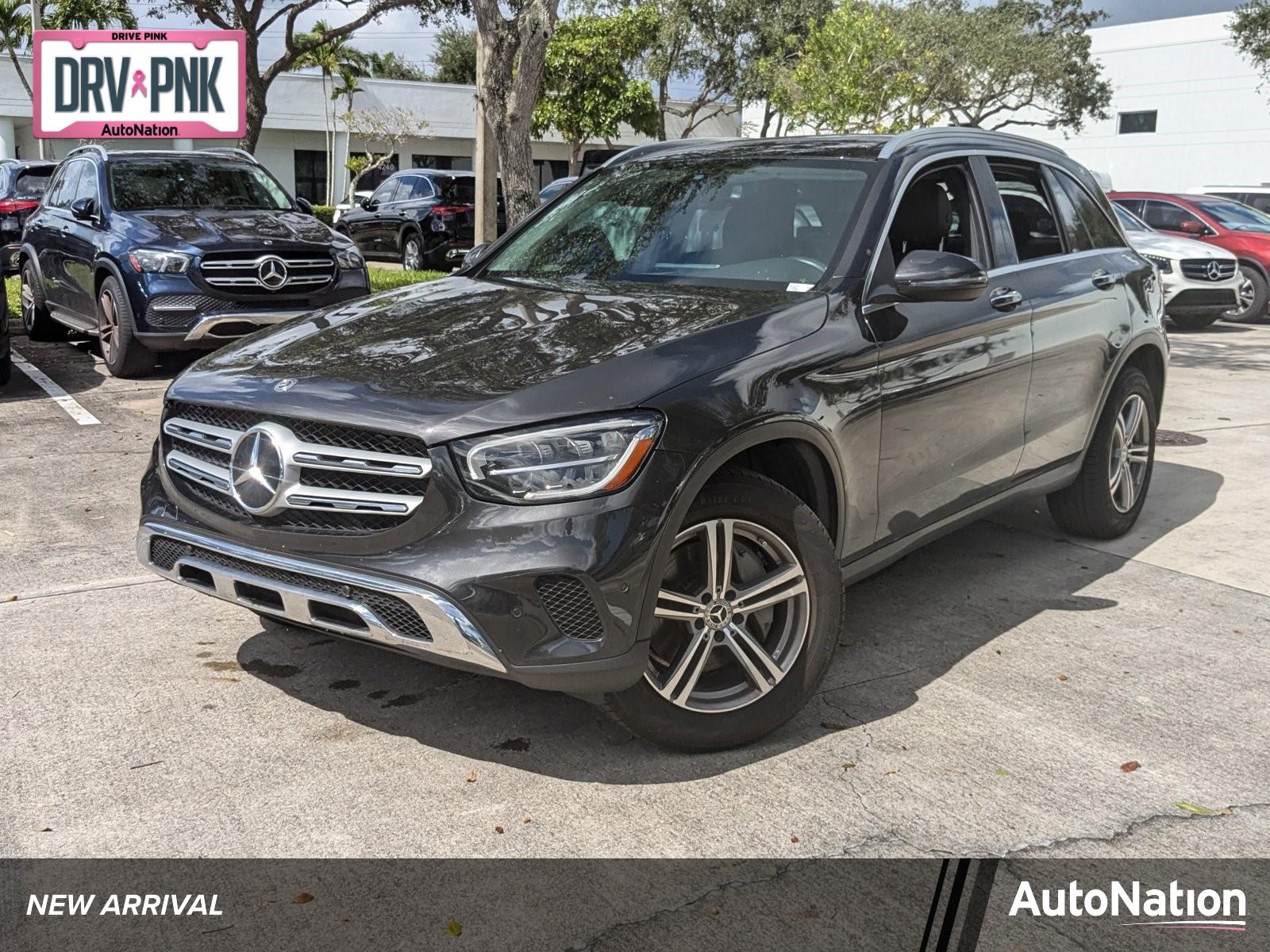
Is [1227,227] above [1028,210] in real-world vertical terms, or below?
above

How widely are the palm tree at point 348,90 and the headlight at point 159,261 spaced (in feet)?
108

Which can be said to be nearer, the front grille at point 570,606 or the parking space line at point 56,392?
the front grille at point 570,606

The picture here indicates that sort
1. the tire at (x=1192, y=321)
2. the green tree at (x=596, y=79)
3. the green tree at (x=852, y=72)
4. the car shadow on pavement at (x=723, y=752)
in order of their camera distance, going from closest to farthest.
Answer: the car shadow on pavement at (x=723, y=752), the tire at (x=1192, y=321), the green tree at (x=852, y=72), the green tree at (x=596, y=79)

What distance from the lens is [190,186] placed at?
445 inches

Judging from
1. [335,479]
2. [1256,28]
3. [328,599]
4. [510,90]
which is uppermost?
[1256,28]

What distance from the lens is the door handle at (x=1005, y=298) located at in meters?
4.91

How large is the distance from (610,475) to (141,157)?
376 inches

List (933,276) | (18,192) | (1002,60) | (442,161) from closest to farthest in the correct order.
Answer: (933,276) → (18,192) → (1002,60) → (442,161)

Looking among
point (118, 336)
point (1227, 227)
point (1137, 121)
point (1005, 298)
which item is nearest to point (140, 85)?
point (118, 336)

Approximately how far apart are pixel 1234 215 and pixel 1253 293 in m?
1.39

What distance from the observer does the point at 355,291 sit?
10758mm

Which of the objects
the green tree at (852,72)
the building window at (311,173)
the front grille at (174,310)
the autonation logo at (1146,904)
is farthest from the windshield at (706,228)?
the building window at (311,173)

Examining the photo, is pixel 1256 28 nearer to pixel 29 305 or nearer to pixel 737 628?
pixel 29 305

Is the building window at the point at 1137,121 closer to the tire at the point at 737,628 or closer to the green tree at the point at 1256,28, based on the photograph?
the green tree at the point at 1256,28
